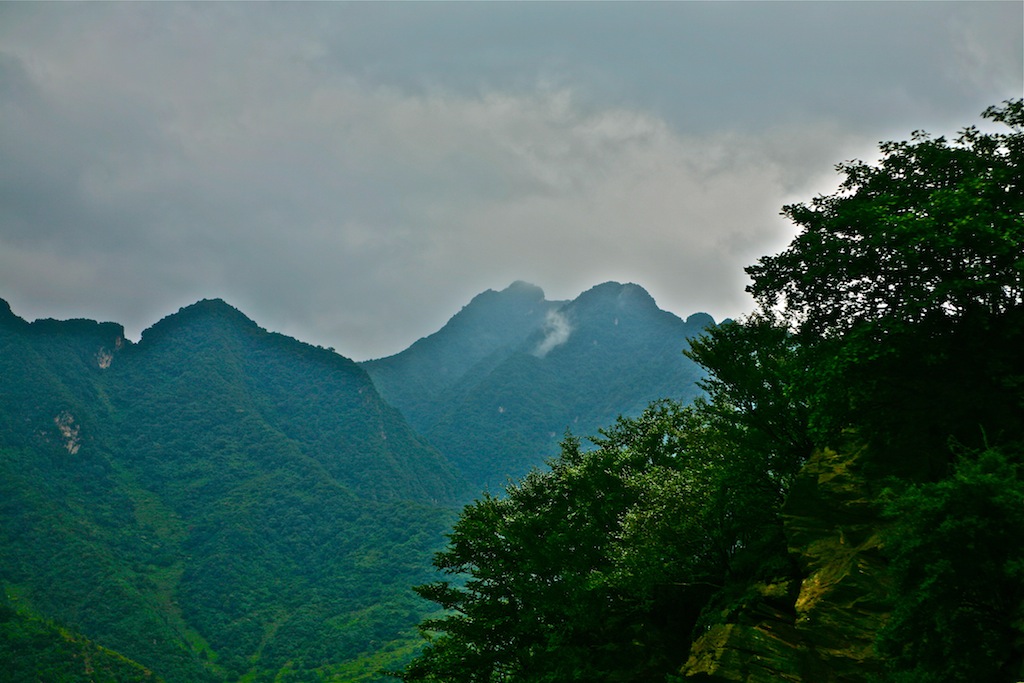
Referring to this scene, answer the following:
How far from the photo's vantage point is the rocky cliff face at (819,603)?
21.1 meters

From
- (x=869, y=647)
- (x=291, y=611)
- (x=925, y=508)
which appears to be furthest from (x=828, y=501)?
(x=291, y=611)

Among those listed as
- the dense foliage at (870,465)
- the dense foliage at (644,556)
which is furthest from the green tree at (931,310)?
the dense foliage at (644,556)

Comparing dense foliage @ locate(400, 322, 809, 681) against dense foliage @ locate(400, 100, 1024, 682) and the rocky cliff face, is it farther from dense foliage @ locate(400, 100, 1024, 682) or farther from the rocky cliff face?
the rocky cliff face

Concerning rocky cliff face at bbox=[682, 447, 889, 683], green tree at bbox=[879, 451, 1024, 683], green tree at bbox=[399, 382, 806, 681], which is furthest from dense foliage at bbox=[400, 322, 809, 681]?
green tree at bbox=[879, 451, 1024, 683]

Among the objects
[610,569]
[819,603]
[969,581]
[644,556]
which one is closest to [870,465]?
[819,603]

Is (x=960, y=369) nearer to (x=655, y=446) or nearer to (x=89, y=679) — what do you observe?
(x=655, y=446)

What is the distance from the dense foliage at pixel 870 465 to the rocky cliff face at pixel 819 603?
1.18 meters

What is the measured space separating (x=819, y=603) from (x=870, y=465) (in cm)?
507

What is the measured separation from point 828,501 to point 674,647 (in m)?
9.83

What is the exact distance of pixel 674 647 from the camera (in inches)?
1161

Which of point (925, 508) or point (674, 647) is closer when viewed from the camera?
point (925, 508)

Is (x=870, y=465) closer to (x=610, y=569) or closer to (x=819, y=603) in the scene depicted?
(x=819, y=603)

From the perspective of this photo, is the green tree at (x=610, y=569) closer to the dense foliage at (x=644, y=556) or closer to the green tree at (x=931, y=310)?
the dense foliage at (x=644, y=556)

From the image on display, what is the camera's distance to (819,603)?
71.7 feet
